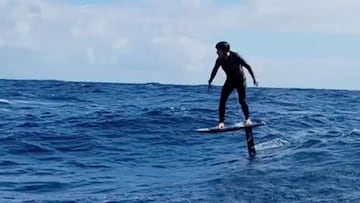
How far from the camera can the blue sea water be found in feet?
50.7

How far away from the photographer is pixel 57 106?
41.0m

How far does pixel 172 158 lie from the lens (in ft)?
72.4

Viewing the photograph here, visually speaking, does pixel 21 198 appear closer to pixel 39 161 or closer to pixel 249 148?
pixel 39 161

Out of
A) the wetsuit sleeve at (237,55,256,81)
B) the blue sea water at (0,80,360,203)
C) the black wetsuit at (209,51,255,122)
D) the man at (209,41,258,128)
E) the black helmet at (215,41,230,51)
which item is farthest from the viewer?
the black wetsuit at (209,51,255,122)

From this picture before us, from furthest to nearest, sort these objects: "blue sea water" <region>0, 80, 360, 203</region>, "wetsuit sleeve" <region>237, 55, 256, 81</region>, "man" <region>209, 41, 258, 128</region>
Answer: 1. "wetsuit sleeve" <region>237, 55, 256, 81</region>
2. "man" <region>209, 41, 258, 128</region>
3. "blue sea water" <region>0, 80, 360, 203</region>

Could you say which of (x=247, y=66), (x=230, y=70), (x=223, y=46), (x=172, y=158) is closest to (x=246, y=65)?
(x=247, y=66)

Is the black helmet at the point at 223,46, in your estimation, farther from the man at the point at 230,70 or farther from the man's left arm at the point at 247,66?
the man's left arm at the point at 247,66

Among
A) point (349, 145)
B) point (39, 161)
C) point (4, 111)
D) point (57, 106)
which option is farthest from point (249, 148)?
point (57, 106)

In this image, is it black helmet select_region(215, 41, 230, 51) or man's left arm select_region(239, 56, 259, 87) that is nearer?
black helmet select_region(215, 41, 230, 51)

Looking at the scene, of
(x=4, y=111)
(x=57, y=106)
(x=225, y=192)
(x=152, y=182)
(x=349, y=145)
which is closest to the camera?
(x=225, y=192)

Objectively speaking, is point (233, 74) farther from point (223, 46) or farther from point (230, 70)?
point (223, 46)

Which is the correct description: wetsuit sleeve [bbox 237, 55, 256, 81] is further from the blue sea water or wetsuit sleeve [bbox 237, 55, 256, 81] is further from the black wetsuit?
the blue sea water

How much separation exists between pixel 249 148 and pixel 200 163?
63.6 inches

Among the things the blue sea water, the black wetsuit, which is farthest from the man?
the blue sea water
